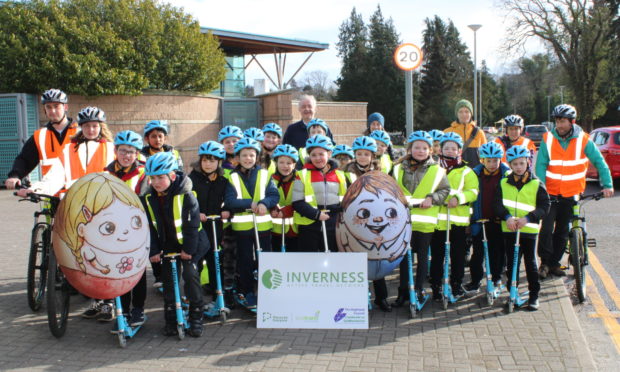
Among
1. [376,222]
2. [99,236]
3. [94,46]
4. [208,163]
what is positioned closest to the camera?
[99,236]

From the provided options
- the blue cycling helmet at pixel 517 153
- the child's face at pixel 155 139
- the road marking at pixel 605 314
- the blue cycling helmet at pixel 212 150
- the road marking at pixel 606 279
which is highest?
the child's face at pixel 155 139

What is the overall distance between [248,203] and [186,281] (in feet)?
3.23

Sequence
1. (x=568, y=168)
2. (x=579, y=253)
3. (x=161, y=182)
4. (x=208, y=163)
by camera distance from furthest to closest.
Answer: (x=568, y=168) → (x=579, y=253) → (x=208, y=163) → (x=161, y=182)

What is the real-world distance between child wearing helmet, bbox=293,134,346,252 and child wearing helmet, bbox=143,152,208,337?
1.06m

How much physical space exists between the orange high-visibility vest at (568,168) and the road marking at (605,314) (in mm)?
1191

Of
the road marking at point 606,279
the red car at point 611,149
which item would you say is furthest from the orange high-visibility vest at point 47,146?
the red car at point 611,149

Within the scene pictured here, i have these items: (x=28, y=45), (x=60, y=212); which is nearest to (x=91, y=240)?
(x=60, y=212)

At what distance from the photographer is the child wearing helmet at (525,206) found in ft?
19.4

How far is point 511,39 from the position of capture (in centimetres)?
4166

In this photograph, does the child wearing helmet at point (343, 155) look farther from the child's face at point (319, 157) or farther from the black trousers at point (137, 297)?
the black trousers at point (137, 297)

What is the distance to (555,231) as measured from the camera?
7.23 metres

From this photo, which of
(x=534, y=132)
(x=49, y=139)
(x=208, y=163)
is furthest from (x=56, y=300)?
(x=534, y=132)

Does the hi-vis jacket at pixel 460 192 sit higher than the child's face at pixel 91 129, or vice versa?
the child's face at pixel 91 129

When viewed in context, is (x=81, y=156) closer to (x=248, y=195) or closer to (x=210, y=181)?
(x=210, y=181)
